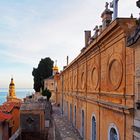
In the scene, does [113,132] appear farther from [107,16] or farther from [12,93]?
[12,93]

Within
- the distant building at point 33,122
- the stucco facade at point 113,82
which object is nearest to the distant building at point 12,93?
the distant building at point 33,122

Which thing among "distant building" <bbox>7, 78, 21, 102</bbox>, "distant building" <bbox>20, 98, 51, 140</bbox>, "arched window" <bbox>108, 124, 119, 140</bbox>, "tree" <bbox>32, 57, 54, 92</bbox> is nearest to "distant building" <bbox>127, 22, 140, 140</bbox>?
"arched window" <bbox>108, 124, 119, 140</bbox>

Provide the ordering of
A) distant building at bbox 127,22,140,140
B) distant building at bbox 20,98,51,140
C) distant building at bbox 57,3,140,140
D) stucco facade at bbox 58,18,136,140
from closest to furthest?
distant building at bbox 127,22,140,140
distant building at bbox 57,3,140,140
stucco facade at bbox 58,18,136,140
distant building at bbox 20,98,51,140

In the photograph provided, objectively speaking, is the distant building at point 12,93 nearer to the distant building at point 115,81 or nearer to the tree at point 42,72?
the tree at point 42,72

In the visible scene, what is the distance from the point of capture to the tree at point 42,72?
6575cm

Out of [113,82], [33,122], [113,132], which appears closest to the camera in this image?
[113,82]

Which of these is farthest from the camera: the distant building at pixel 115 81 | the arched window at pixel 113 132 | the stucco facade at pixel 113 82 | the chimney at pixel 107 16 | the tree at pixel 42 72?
the tree at pixel 42 72

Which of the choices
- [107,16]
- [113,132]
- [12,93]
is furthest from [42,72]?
[113,132]

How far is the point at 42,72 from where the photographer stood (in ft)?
218

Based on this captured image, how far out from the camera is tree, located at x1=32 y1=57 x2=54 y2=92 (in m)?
65.8

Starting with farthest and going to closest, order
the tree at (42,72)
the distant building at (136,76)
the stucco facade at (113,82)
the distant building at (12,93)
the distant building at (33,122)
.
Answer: the tree at (42,72), the distant building at (12,93), the distant building at (33,122), the stucco facade at (113,82), the distant building at (136,76)

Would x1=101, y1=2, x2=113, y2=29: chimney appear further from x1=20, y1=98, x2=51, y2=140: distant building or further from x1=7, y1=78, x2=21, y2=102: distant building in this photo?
x1=7, y1=78, x2=21, y2=102: distant building

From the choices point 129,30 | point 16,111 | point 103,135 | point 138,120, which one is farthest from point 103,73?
point 16,111

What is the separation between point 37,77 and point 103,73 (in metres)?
54.2
